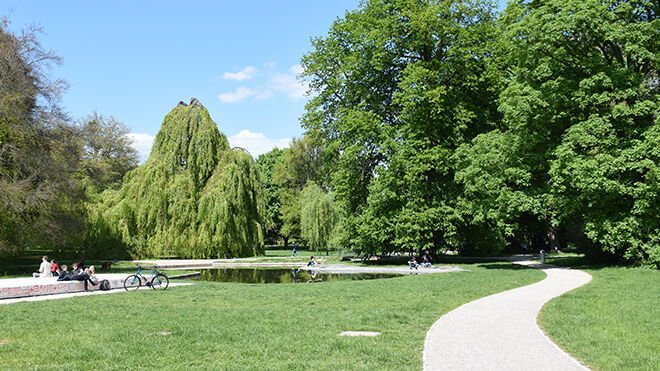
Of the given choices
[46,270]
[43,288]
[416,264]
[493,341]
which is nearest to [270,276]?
[416,264]

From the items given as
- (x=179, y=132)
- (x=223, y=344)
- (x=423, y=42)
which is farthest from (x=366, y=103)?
(x=223, y=344)

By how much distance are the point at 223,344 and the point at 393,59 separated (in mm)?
24012

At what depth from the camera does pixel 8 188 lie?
64.8 ft

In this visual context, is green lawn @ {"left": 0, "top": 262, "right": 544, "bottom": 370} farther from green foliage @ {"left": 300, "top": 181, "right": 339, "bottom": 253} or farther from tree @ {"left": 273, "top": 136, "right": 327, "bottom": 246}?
tree @ {"left": 273, "top": 136, "right": 327, "bottom": 246}

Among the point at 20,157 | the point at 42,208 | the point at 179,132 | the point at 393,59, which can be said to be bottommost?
the point at 42,208

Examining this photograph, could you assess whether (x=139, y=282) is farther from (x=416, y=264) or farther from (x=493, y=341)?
(x=493, y=341)

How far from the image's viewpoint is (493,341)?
24.6ft

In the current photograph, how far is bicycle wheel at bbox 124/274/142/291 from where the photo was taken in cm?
1724

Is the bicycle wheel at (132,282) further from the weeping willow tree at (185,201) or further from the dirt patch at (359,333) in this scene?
the weeping willow tree at (185,201)

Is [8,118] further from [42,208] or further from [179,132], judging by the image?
[179,132]

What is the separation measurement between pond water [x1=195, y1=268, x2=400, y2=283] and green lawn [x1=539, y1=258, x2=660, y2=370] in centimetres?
1117

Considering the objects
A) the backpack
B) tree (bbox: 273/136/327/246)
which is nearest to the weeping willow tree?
the backpack

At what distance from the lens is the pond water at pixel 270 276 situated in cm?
2277

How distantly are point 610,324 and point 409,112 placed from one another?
19.2 metres
